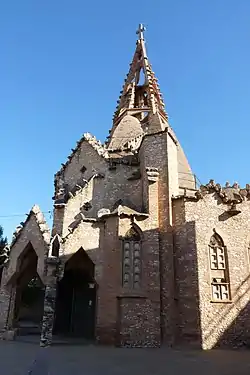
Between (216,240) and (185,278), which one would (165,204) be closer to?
(216,240)

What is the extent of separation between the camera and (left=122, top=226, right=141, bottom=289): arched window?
1705 centimetres

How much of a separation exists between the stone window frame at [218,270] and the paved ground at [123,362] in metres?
3.62

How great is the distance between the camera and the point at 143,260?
686 inches

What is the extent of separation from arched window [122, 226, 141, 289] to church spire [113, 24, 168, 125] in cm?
1690

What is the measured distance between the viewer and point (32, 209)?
21.6 m

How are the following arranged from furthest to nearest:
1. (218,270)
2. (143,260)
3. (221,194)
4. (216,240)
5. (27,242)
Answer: (27,242) < (221,194) < (216,240) < (218,270) < (143,260)

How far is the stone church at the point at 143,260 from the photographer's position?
1630 centimetres

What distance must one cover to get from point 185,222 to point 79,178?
34.5ft

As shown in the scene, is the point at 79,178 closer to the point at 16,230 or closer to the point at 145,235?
the point at 16,230

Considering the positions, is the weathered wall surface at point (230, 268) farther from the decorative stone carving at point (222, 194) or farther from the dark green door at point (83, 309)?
the dark green door at point (83, 309)

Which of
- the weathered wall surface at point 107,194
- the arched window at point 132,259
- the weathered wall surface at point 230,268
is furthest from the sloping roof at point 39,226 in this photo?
the weathered wall surface at point 230,268

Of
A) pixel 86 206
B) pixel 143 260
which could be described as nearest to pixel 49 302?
pixel 143 260

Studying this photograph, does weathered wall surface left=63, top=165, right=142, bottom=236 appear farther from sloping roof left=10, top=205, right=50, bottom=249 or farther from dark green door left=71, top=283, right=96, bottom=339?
dark green door left=71, top=283, right=96, bottom=339

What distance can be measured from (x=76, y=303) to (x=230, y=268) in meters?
10.5
